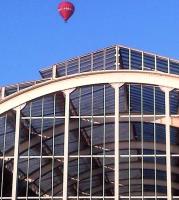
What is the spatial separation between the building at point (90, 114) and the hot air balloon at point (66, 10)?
3.04 meters

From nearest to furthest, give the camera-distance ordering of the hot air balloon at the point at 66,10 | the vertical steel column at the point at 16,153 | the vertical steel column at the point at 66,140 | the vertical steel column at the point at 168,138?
the vertical steel column at the point at 168,138
the vertical steel column at the point at 66,140
the vertical steel column at the point at 16,153
the hot air balloon at the point at 66,10

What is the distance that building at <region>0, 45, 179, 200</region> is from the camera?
83.6 ft

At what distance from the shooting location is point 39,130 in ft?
94.8

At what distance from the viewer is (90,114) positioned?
28484 millimetres

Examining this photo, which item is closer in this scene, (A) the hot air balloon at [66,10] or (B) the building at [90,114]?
(B) the building at [90,114]

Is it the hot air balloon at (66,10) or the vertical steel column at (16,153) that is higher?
the hot air balloon at (66,10)

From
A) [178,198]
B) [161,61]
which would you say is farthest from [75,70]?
[178,198]

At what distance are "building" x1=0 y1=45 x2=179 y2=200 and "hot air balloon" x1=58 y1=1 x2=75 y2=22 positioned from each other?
304cm

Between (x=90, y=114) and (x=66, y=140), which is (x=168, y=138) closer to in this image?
(x=66, y=140)

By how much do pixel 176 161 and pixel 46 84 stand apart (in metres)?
10.2

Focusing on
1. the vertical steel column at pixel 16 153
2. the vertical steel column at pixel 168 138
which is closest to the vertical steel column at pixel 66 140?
the vertical steel column at pixel 16 153

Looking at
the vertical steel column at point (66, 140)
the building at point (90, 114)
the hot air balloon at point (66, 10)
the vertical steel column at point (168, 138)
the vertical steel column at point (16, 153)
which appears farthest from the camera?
the hot air balloon at point (66, 10)

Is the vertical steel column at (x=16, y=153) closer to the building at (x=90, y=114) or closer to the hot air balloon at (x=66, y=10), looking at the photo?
the building at (x=90, y=114)

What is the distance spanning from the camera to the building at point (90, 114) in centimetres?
2548
